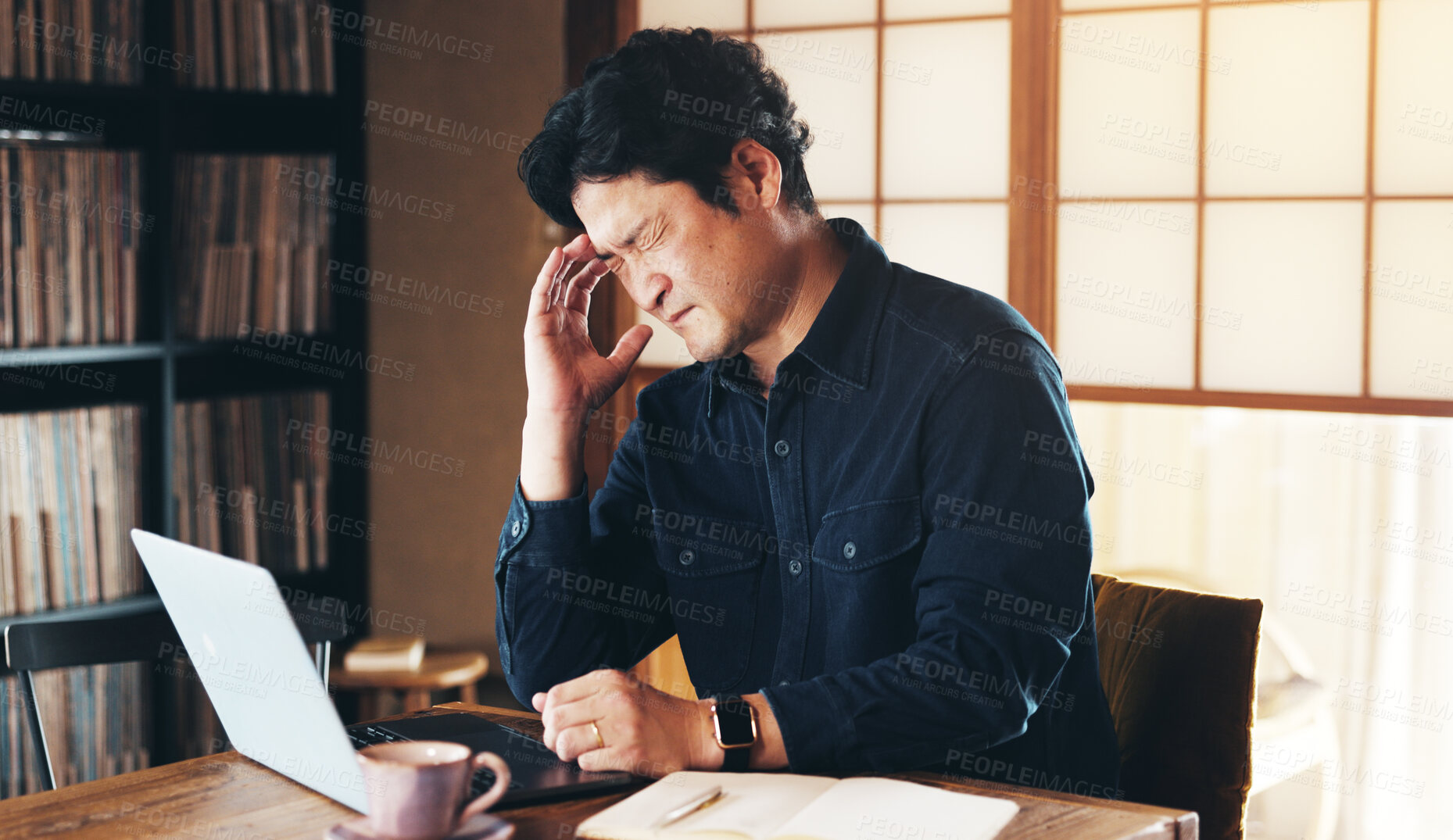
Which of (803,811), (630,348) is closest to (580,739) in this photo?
(803,811)

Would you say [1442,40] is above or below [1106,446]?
above

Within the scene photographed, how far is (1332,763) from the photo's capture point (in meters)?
2.81

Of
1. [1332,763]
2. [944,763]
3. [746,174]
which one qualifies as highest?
[746,174]

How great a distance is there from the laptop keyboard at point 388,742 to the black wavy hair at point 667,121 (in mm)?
664

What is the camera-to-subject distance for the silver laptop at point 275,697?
1.07 metres

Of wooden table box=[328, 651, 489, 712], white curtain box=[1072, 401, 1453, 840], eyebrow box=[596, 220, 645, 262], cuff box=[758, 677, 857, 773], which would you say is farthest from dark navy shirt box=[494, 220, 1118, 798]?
white curtain box=[1072, 401, 1453, 840]

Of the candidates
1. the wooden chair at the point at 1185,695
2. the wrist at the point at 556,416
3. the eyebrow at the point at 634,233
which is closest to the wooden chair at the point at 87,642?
the wrist at the point at 556,416

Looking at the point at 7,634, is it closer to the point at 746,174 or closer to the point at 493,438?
the point at 746,174

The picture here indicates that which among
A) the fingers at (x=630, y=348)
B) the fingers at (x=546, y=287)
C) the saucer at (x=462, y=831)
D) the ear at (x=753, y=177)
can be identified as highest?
the ear at (x=753, y=177)

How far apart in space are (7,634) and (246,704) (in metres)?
0.57

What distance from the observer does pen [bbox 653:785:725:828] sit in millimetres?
1060

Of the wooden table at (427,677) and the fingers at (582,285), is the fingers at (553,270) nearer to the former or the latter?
the fingers at (582,285)

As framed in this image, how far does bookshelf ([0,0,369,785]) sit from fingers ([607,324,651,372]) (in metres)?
1.58

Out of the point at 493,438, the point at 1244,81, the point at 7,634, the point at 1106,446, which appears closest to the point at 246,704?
the point at 7,634
